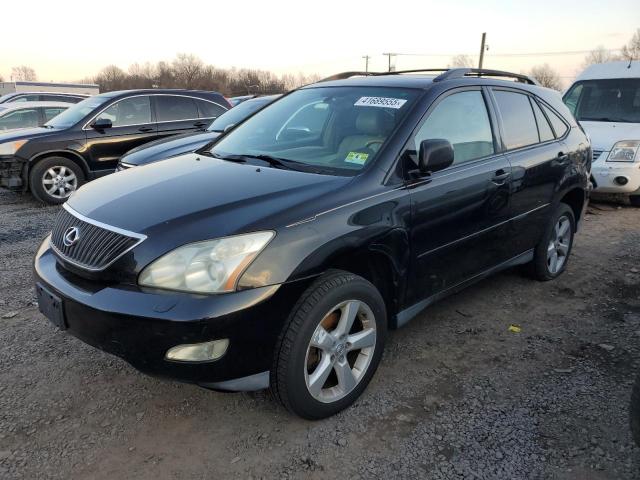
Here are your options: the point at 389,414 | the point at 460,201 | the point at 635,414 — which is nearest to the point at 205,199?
the point at 389,414

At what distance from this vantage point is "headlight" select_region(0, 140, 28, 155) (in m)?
7.71

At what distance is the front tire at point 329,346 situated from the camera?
2406 millimetres

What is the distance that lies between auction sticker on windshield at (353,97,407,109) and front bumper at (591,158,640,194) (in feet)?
17.5

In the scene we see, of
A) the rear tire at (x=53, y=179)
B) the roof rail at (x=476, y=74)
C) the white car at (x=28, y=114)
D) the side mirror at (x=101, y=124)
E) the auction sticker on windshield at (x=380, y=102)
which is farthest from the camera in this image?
the white car at (x=28, y=114)

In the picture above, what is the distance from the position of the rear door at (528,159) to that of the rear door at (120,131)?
→ 6.25 metres

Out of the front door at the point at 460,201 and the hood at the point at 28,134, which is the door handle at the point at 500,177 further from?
the hood at the point at 28,134

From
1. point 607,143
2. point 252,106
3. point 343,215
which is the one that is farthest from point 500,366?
point 252,106

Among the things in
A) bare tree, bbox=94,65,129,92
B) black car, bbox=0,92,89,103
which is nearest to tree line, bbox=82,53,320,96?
bare tree, bbox=94,65,129,92

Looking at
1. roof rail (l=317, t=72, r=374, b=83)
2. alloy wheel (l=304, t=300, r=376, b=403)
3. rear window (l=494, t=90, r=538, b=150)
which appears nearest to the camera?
alloy wheel (l=304, t=300, r=376, b=403)

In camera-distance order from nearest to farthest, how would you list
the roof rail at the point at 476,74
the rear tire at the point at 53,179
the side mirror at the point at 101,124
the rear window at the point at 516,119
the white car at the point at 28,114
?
the roof rail at the point at 476,74 → the rear window at the point at 516,119 → the rear tire at the point at 53,179 → the side mirror at the point at 101,124 → the white car at the point at 28,114

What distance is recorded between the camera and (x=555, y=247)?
4676 mm

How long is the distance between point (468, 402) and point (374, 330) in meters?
0.67

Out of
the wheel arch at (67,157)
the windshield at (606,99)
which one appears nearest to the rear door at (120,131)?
the wheel arch at (67,157)

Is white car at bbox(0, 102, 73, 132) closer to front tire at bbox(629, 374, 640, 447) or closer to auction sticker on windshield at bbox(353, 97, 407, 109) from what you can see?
auction sticker on windshield at bbox(353, 97, 407, 109)
